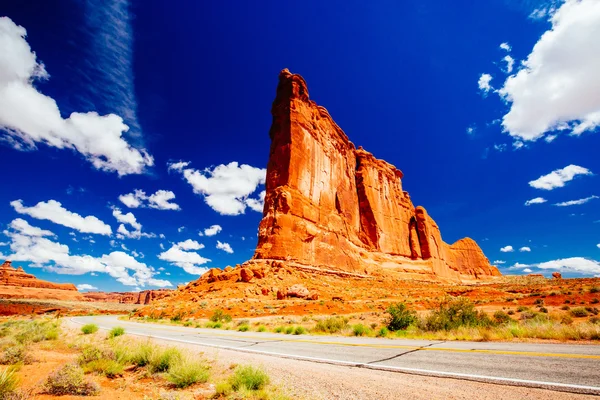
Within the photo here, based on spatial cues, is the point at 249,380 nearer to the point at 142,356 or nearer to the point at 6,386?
the point at 6,386

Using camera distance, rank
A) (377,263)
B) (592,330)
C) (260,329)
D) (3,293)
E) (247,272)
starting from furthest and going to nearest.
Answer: (3,293) → (377,263) → (247,272) → (260,329) → (592,330)

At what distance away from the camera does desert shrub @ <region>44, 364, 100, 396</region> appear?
14.8ft

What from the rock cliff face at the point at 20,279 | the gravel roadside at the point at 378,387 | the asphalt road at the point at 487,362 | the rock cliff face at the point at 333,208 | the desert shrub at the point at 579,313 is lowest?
the gravel roadside at the point at 378,387

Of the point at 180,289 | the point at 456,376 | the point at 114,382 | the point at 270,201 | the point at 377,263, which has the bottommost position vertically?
the point at 114,382

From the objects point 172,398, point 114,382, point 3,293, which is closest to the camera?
point 172,398

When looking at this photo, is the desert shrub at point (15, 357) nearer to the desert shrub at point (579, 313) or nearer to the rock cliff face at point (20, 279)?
the desert shrub at point (579, 313)

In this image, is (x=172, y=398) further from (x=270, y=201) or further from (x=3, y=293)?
(x=3, y=293)

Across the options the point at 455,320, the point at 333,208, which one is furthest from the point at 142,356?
the point at 333,208

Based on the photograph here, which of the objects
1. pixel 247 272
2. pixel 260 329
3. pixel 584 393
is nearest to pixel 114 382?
pixel 584 393

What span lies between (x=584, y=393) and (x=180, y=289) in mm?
39786

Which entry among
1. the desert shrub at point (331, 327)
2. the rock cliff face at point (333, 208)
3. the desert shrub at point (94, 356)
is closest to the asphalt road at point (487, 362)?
the desert shrub at point (94, 356)

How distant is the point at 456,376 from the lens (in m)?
4.72

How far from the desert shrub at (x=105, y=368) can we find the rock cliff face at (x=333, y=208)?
3143 cm

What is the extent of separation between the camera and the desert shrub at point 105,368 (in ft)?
19.9
